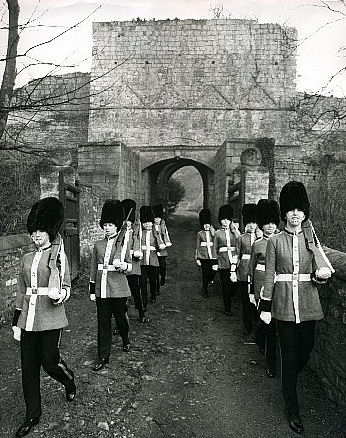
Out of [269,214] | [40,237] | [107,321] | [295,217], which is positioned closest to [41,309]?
[40,237]

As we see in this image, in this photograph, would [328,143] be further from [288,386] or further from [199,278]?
[288,386]

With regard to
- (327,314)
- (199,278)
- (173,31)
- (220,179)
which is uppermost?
(173,31)

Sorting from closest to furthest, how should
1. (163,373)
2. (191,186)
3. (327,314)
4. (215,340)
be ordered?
(327,314)
(163,373)
(215,340)
(191,186)

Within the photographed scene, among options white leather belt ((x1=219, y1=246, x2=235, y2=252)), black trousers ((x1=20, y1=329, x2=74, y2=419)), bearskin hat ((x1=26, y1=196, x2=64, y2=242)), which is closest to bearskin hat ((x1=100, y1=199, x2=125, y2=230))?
bearskin hat ((x1=26, y1=196, x2=64, y2=242))

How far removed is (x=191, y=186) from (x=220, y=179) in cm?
2530

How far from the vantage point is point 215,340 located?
22.5 ft

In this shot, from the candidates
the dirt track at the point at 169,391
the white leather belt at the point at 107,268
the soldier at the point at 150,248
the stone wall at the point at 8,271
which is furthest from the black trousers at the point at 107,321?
the soldier at the point at 150,248

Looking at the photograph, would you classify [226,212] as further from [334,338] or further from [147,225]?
[334,338]

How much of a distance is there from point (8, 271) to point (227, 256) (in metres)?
3.89

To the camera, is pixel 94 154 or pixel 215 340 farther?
pixel 94 154

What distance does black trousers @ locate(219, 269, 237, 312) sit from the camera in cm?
842

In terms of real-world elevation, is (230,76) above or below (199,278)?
above

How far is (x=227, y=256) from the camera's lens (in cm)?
880

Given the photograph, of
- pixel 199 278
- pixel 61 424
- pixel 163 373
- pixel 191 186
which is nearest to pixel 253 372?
pixel 163 373
